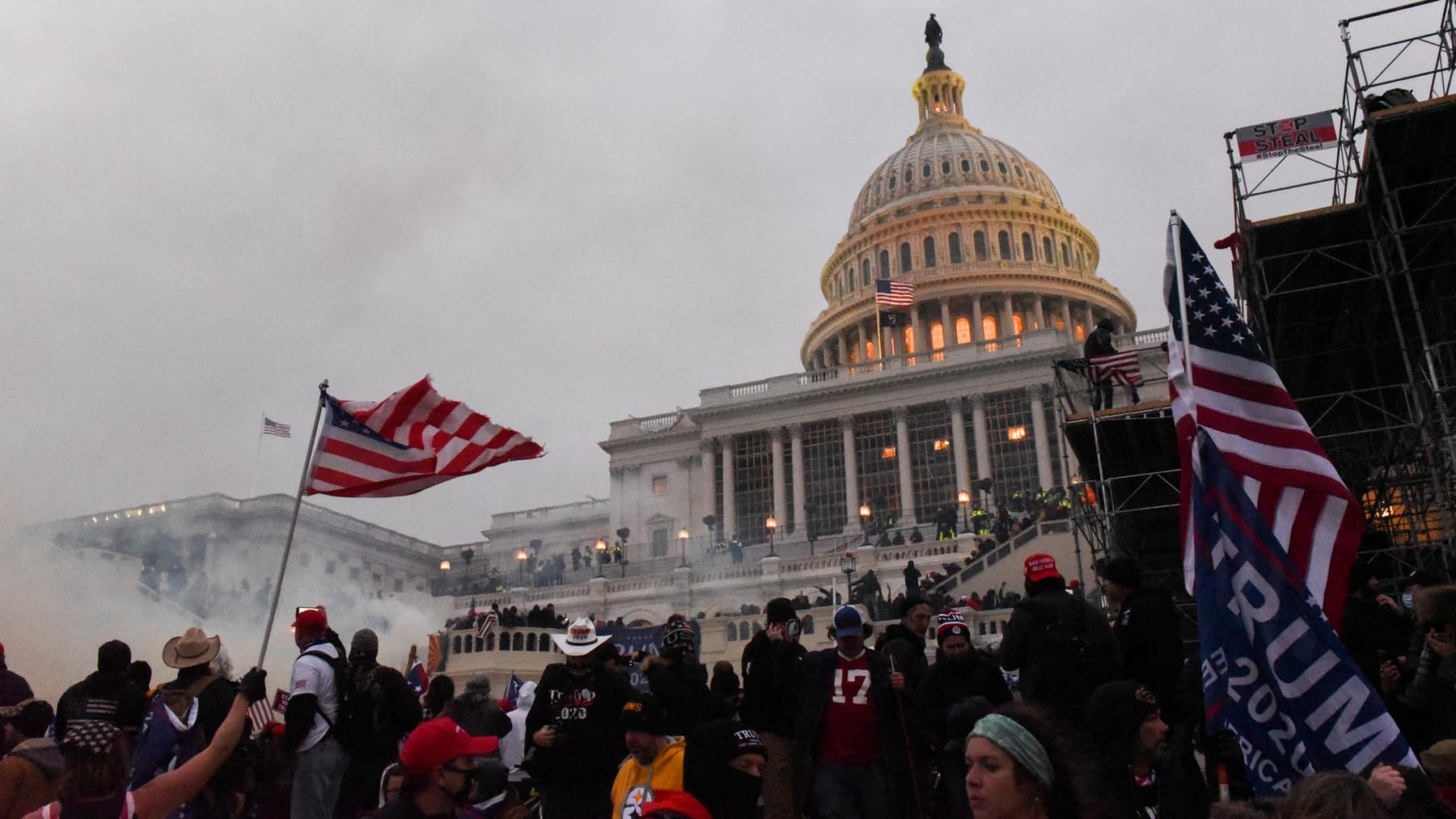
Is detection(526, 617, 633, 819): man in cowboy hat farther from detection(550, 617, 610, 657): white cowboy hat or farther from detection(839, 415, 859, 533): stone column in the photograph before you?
detection(839, 415, 859, 533): stone column

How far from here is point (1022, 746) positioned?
393 centimetres

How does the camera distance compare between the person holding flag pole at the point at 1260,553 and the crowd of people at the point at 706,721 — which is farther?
the person holding flag pole at the point at 1260,553

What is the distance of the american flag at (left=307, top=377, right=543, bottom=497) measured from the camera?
42.5 ft

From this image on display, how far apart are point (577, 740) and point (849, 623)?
2059 millimetres

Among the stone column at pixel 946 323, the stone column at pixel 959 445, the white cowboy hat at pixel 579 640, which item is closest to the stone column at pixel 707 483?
the stone column at pixel 959 445

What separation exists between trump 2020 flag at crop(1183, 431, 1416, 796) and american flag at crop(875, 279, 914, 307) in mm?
57862

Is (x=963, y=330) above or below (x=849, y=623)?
above

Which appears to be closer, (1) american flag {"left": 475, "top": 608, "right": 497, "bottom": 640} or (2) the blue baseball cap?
(2) the blue baseball cap

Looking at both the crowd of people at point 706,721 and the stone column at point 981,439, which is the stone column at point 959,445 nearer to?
the stone column at point 981,439

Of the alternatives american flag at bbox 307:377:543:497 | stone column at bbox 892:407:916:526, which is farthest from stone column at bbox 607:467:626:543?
american flag at bbox 307:377:543:497

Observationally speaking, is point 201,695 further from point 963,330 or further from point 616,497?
point 963,330

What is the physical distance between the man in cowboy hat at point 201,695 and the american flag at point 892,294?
58002mm

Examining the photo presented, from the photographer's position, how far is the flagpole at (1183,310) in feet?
26.0

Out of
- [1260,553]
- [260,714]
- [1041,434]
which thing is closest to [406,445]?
[260,714]
